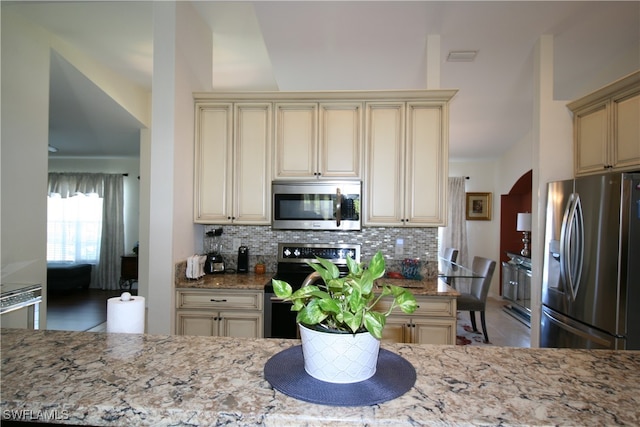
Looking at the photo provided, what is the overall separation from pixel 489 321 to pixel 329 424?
4676mm

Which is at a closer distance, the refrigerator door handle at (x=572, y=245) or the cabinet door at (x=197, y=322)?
the refrigerator door handle at (x=572, y=245)

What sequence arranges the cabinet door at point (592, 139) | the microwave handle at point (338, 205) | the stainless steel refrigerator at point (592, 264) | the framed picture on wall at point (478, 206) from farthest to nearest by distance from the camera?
1. the framed picture on wall at point (478, 206)
2. the microwave handle at point (338, 205)
3. the cabinet door at point (592, 139)
4. the stainless steel refrigerator at point (592, 264)

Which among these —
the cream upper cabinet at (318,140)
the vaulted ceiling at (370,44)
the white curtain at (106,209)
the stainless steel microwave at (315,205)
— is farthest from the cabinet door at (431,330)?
the white curtain at (106,209)

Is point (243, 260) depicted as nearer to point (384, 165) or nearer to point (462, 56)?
point (384, 165)

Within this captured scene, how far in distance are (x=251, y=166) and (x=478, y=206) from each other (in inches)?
199

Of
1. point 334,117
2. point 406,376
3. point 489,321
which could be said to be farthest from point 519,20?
point 489,321

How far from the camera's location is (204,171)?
281 centimetres

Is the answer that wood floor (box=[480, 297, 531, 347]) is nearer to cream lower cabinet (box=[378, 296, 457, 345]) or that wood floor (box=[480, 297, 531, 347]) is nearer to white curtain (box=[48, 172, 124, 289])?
cream lower cabinet (box=[378, 296, 457, 345])

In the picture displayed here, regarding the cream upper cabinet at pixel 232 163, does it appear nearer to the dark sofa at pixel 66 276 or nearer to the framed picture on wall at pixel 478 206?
the dark sofa at pixel 66 276

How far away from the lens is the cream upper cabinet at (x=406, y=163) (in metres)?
2.68

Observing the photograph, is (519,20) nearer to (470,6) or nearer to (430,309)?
(470,6)

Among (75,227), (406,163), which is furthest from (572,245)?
(75,227)

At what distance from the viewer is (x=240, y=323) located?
2459 millimetres

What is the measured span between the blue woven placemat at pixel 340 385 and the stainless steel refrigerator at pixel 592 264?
2011 mm
